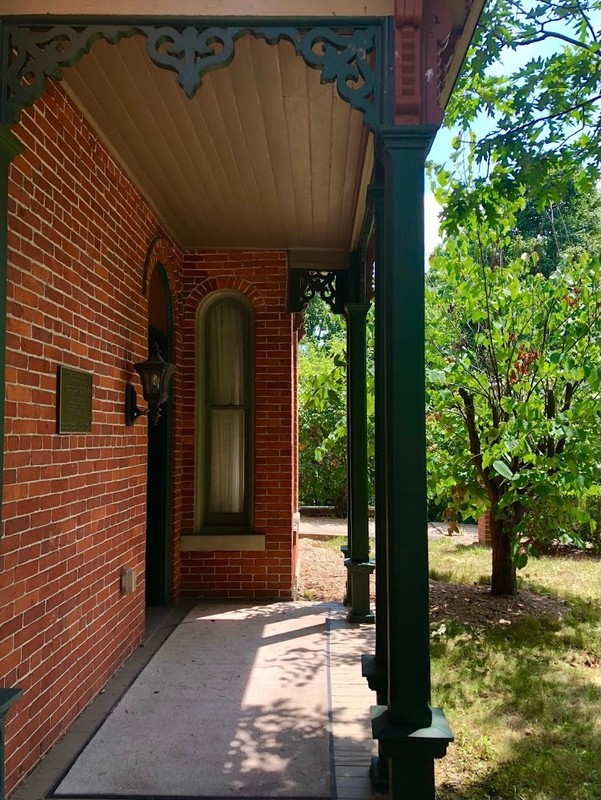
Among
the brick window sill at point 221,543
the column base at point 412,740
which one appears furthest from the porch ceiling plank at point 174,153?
the column base at point 412,740

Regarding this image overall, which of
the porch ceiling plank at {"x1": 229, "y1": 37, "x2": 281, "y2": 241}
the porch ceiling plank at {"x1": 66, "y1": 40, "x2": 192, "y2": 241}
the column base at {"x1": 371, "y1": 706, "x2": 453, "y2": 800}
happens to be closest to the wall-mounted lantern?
the porch ceiling plank at {"x1": 66, "y1": 40, "x2": 192, "y2": 241}

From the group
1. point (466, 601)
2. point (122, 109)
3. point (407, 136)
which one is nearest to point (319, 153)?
point (122, 109)

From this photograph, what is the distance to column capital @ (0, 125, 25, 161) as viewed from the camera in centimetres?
262

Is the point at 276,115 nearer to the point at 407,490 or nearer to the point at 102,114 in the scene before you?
the point at 102,114

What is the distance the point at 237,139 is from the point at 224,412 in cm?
315

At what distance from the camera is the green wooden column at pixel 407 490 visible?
2.39 m

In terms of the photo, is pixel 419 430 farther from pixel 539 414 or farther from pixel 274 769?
pixel 539 414

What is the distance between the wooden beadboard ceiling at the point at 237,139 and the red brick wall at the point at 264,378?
0.58m

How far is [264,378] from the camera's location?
22.1 ft

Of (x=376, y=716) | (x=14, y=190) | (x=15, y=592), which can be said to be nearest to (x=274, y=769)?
(x=376, y=716)

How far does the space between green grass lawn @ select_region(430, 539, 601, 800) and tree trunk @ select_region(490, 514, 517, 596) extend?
64 centimetres

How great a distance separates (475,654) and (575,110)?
14.0 feet

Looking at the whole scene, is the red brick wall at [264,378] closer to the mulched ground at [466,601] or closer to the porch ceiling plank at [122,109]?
the mulched ground at [466,601]

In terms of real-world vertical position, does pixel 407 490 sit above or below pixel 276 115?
below
